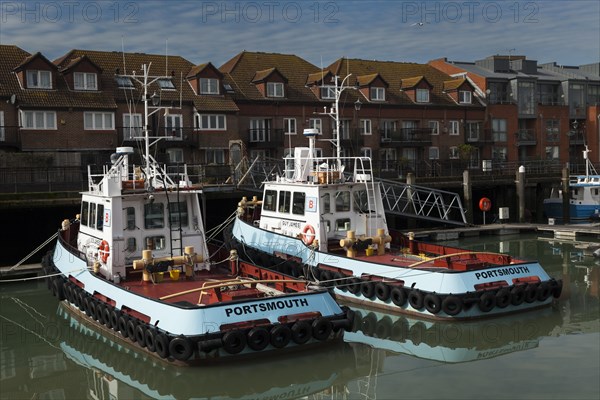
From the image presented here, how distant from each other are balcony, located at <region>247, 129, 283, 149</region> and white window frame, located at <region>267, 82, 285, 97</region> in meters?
2.12

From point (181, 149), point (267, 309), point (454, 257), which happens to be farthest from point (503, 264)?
point (181, 149)

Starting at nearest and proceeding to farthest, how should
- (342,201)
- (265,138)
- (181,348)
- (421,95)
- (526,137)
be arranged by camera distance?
(181,348) → (342,201) → (265,138) → (421,95) → (526,137)

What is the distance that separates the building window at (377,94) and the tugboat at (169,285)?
25182 mm

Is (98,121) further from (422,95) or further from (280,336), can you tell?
(280,336)

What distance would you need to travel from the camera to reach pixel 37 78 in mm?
29656

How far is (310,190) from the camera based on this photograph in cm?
1730

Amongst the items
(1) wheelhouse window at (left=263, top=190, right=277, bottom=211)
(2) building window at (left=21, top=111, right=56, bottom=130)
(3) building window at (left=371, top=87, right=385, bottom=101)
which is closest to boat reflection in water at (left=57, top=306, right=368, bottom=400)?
(1) wheelhouse window at (left=263, top=190, right=277, bottom=211)

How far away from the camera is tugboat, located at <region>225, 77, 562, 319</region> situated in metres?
13.8

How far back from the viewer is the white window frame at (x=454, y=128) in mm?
42156

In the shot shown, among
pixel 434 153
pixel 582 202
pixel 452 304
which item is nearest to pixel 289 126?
pixel 434 153

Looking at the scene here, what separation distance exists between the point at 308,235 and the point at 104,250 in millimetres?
5167

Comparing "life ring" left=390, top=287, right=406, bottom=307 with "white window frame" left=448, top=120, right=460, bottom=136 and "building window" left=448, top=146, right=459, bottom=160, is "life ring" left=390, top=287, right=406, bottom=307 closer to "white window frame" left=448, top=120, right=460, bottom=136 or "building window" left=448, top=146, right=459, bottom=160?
"building window" left=448, top=146, right=459, bottom=160

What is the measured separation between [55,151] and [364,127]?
16.9 m

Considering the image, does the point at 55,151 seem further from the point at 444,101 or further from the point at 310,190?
the point at 444,101
